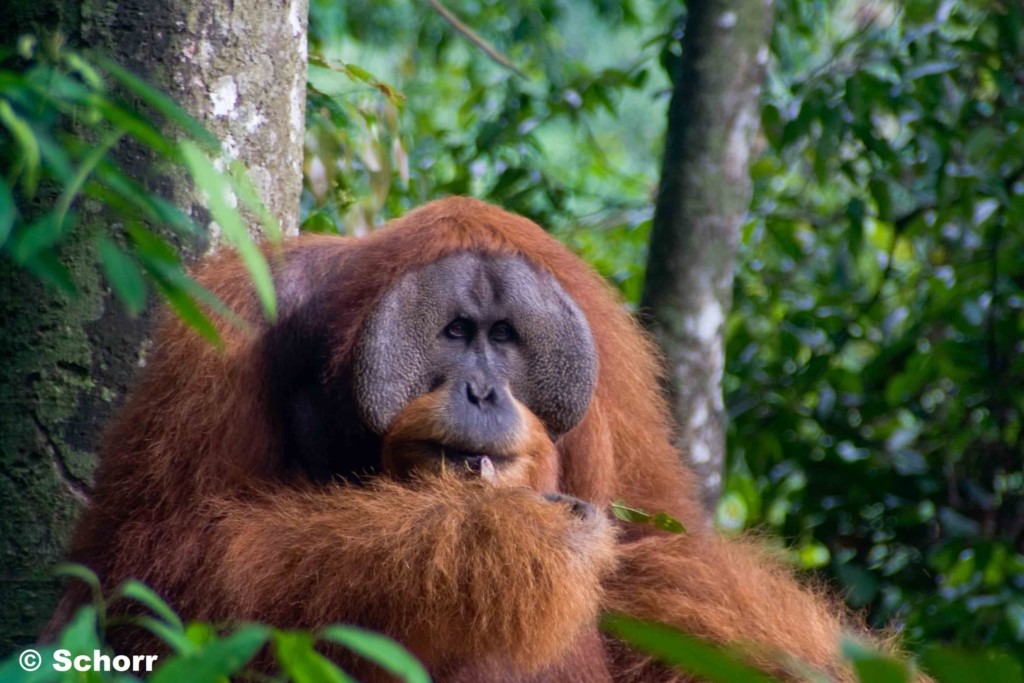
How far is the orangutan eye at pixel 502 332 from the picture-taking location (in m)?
2.91

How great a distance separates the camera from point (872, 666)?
1.02 m

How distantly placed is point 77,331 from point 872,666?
2.50m

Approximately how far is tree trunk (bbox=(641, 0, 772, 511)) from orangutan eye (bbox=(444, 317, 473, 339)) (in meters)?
1.35

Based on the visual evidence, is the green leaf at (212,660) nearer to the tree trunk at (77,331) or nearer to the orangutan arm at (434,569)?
the orangutan arm at (434,569)

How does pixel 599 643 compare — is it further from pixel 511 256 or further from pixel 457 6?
pixel 457 6

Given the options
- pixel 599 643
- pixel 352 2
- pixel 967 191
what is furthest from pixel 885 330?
pixel 352 2

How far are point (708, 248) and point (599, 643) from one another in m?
1.58

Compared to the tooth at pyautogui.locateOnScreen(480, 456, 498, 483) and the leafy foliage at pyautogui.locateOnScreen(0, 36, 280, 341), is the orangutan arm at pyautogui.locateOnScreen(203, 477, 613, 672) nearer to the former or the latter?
the tooth at pyautogui.locateOnScreen(480, 456, 498, 483)

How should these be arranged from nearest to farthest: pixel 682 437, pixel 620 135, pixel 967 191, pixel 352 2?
pixel 682 437
pixel 967 191
pixel 352 2
pixel 620 135

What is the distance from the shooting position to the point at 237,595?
258 cm

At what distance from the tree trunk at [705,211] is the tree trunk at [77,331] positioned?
1.52m

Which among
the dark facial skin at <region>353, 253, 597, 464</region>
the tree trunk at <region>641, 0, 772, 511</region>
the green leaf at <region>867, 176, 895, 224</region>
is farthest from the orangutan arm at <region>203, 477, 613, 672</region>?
the green leaf at <region>867, 176, 895, 224</region>

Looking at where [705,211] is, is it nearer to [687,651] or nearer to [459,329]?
[459,329]

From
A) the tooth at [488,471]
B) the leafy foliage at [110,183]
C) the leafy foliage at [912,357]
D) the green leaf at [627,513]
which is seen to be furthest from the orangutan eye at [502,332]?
the leafy foliage at [912,357]
